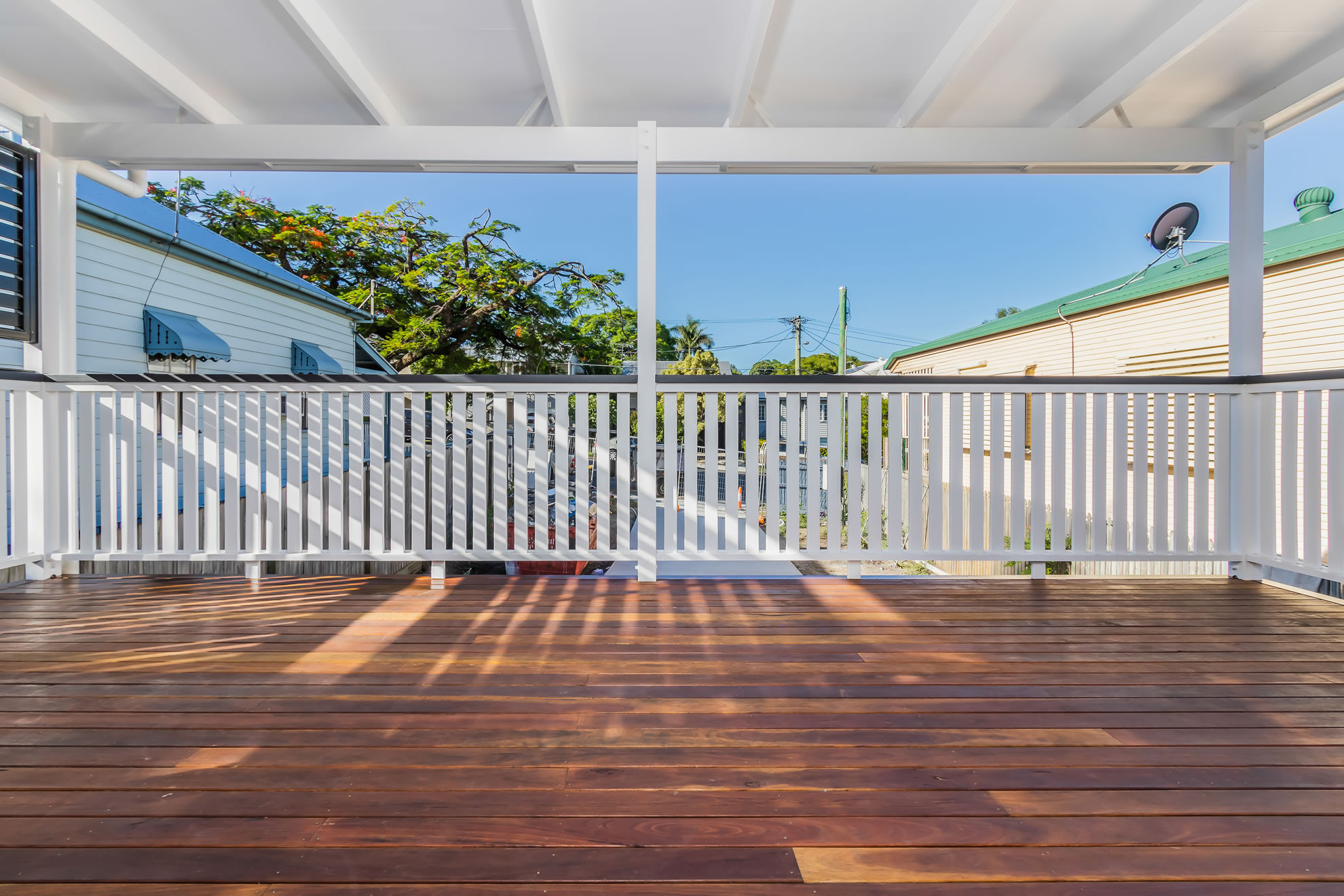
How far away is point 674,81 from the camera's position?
2719 mm

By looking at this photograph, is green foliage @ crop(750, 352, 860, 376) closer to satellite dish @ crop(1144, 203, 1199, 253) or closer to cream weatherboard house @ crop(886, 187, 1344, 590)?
cream weatherboard house @ crop(886, 187, 1344, 590)

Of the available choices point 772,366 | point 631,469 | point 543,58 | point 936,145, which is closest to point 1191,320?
point 936,145

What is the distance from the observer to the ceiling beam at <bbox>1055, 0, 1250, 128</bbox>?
2154 millimetres

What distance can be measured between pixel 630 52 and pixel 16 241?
9.33ft

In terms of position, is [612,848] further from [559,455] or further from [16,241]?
[16,241]

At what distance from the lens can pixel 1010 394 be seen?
2.84 m

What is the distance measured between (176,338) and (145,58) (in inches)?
132

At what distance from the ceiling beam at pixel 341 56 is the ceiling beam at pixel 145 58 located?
75 centimetres

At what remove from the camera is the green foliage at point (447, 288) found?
12531 millimetres

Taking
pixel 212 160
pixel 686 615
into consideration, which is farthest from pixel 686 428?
pixel 212 160

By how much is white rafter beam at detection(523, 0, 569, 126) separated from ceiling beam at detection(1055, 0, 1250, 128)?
7.84 ft

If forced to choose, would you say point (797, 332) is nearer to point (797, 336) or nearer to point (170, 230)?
point (797, 336)

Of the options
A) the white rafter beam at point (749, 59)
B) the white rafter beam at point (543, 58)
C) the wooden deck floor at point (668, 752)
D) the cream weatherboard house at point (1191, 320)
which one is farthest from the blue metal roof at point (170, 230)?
the cream weatherboard house at point (1191, 320)

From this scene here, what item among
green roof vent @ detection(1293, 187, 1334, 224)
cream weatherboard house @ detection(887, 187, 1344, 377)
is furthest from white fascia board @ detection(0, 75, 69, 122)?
green roof vent @ detection(1293, 187, 1334, 224)
